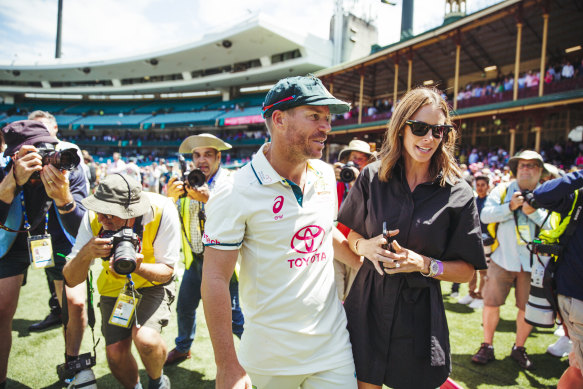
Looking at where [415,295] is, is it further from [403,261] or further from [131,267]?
[131,267]

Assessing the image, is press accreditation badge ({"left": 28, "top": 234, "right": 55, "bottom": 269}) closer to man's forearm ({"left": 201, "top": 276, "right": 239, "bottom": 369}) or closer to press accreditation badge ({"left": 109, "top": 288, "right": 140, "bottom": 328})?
press accreditation badge ({"left": 109, "top": 288, "right": 140, "bottom": 328})

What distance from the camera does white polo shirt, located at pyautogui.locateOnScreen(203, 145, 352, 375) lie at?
146 cm

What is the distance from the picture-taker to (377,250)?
59.4 inches

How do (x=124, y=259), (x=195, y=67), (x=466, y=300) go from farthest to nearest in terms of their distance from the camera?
1. (x=195, y=67)
2. (x=466, y=300)
3. (x=124, y=259)

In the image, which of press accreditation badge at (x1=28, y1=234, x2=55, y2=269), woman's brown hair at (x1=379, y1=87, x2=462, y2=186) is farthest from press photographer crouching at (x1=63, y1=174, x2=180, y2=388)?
woman's brown hair at (x1=379, y1=87, x2=462, y2=186)

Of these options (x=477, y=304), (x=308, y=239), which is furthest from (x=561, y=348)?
(x=308, y=239)

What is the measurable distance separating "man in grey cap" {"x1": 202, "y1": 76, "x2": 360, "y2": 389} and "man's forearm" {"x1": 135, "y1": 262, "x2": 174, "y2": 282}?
1.08 m

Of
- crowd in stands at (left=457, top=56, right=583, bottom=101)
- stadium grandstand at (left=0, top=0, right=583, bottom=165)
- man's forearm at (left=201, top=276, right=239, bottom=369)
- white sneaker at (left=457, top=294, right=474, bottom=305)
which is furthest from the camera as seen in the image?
stadium grandstand at (left=0, top=0, right=583, bottom=165)

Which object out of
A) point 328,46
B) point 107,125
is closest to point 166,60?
point 107,125

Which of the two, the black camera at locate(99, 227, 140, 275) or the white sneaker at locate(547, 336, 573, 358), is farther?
the white sneaker at locate(547, 336, 573, 358)

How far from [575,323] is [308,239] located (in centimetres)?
190

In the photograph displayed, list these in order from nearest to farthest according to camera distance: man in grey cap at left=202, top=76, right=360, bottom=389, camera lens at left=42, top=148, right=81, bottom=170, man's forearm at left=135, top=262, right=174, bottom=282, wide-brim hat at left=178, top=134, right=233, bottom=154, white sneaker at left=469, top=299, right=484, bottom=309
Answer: man in grey cap at left=202, top=76, right=360, bottom=389
man's forearm at left=135, top=262, right=174, bottom=282
camera lens at left=42, top=148, right=81, bottom=170
wide-brim hat at left=178, top=134, right=233, bottom=154
white sneaker at left=469, top=299, right=484, bottom=309

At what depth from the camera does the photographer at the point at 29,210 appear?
2.50m

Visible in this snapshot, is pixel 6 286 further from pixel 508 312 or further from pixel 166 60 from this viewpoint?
pixel 166 60
